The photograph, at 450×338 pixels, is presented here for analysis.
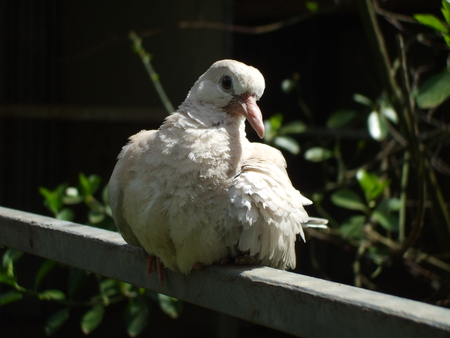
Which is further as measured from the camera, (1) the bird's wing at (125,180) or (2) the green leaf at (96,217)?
(2) the green leaf at (96,217)

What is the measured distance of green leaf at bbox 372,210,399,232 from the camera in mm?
2748

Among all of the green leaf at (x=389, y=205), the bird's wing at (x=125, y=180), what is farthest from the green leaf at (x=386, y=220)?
the bird's wing at (x=125, y=180)

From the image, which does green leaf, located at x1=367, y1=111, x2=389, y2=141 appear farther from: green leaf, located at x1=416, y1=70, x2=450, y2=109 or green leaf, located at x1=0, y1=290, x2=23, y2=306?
green leaf, located at x1=0, y1=290, x2=23, y2=306

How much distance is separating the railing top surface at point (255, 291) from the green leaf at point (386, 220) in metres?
1.47

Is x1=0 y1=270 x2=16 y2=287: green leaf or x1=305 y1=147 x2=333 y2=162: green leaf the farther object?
x1=305 y1=147 x2=333 y2=162: green leaf

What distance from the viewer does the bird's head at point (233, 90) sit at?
182 centimetres

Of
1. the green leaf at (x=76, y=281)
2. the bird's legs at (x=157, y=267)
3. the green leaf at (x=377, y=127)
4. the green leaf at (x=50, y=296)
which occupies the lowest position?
the green leaf at (x=50, y=296)

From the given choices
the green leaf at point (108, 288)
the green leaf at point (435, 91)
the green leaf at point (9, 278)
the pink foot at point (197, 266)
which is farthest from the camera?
the green leaf at point (108, 288)

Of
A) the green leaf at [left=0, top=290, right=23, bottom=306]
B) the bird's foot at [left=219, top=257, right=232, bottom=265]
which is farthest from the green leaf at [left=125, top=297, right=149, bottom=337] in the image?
the bird's foot at [left=219, top=257, right=232, bottom=265]

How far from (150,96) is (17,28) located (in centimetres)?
112

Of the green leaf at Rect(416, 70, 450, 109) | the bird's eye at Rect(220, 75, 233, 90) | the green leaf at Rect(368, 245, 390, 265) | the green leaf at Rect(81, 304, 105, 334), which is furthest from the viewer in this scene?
the green leaf at Rect(368, 245, 390, 265)

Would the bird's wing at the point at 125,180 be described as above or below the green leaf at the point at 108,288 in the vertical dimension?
above

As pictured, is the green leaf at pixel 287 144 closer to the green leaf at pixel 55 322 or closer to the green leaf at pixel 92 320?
the green leaf at pixel 92 320

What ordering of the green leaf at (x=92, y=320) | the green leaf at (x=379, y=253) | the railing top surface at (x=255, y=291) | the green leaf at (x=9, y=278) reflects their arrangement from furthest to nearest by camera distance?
the green leaf at (x=379, y=253)
the green leaf at (x=92, y=320)
the green leaf at (x=9, y=278)
the railing top surface at (x=255, y=291)
